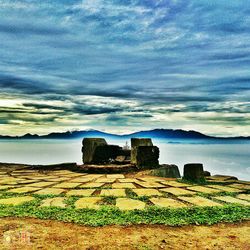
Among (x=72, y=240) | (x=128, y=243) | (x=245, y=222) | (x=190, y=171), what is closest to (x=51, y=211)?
(x=72, y=240)

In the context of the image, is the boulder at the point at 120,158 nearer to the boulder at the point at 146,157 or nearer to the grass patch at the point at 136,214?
the boulder at the point at 146,157

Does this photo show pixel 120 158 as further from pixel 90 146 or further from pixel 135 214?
pixel 135 214

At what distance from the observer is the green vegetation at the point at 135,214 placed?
134 inches

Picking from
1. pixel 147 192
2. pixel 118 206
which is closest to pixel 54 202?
pixel 118 206

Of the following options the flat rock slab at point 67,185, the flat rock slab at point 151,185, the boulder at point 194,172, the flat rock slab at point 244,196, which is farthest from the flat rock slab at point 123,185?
the flat rock slab at point 244,196

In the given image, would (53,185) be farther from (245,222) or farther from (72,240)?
(245,222)

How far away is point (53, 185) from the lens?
573cm

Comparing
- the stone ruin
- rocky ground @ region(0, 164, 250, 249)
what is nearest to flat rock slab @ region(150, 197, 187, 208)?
rocky ground @ region(0, 164, 250, 249)

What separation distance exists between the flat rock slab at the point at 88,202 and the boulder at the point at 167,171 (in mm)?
3440

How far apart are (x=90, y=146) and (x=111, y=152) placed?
2.64 ft

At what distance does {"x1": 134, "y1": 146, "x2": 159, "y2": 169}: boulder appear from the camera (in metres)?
8.41

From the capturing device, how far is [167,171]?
8.26 meters

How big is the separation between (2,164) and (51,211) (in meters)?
6.72

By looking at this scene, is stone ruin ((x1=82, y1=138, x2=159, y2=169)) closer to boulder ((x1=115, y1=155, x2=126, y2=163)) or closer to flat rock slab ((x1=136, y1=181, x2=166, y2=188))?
boulder ((x1=115, y1=155, x2=126, y2=163))
